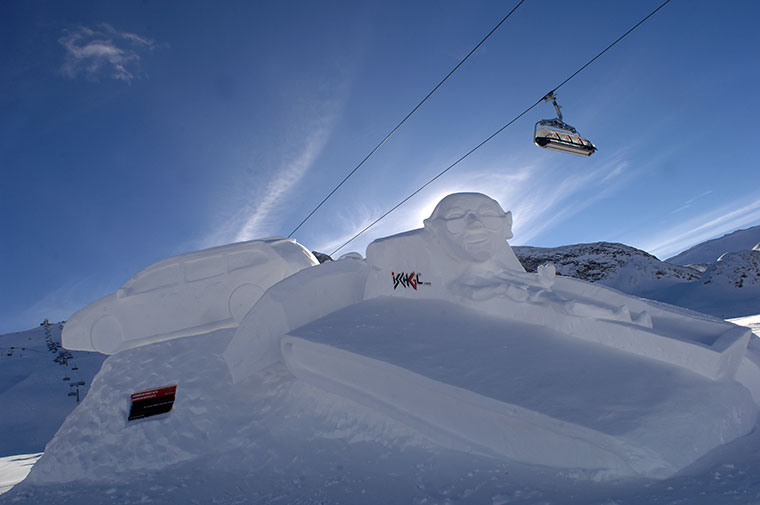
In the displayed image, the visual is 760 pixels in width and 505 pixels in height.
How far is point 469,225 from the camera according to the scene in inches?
157

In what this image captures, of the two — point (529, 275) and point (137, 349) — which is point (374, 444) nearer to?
point (529, 275)

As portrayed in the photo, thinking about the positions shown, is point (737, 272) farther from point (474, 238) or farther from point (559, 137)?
point (474, 238)

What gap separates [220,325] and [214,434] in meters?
1.81

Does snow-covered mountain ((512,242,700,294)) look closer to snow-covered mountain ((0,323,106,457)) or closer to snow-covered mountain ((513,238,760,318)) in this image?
snow-covered mountain ((513,238,760,318))

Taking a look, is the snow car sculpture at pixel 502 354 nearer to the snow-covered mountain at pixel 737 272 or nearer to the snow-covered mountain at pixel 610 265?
the snow-covered mountain at pixel 737 272

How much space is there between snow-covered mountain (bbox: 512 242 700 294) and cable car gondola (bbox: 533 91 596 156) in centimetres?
654

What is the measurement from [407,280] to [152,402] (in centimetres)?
284

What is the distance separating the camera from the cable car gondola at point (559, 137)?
695 centimetres

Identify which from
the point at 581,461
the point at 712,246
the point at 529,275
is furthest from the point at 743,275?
the point at 712,246

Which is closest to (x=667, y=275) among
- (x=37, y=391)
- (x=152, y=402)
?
(x=152, y=402)

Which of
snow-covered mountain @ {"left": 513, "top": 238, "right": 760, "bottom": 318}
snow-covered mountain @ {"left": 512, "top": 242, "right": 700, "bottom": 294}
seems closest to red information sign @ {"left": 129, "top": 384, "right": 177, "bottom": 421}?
snow-covered mountain @ {"left": 513, "top": 238, "right": 760, "bottom": 318}

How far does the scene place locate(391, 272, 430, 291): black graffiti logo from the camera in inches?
165

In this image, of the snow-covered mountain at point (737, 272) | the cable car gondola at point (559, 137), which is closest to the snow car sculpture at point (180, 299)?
the cable car gondola at point (559, 137)

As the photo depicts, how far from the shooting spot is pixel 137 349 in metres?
5.10
